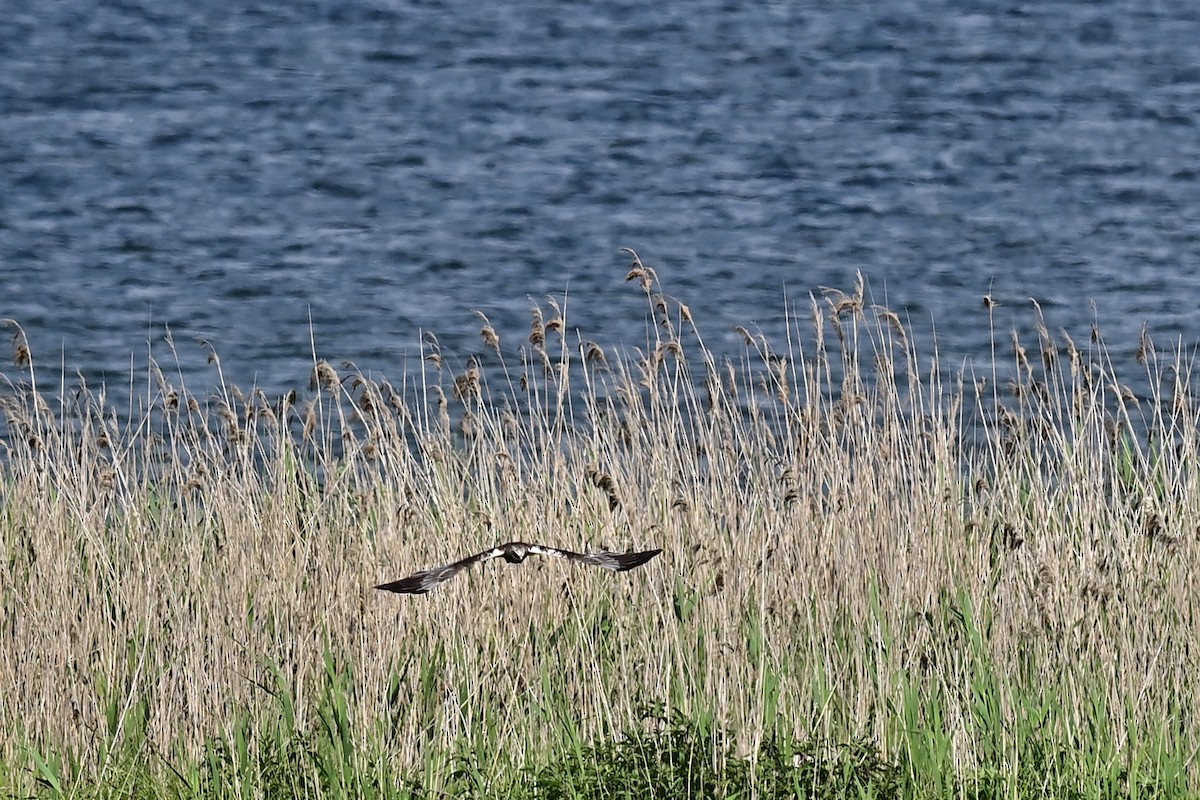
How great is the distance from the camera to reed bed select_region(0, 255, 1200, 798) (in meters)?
4.90

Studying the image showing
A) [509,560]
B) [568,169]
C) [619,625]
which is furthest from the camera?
[568,169]

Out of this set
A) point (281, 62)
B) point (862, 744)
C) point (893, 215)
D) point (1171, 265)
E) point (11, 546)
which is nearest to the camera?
point (862, 744)

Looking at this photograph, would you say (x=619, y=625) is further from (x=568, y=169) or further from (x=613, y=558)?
(x=568, y=169)

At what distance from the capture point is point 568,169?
15875mm

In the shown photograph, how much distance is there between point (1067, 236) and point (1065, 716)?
965 centimetres

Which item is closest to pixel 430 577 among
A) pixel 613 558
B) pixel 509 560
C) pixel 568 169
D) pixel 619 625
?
pixel 509 560

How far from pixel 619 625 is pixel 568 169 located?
1076 centimetres

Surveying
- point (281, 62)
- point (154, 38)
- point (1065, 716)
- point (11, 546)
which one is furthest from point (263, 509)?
point (154, 38)

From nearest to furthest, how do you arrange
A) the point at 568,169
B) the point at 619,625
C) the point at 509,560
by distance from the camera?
the point at 509,560
the point at 619,625
the point at 568,169

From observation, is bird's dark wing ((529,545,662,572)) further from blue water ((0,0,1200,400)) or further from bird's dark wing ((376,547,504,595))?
blue water ((0,0,1200,400))

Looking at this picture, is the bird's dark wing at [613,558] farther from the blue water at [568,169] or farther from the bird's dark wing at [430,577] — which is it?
the blue water at [568,169]

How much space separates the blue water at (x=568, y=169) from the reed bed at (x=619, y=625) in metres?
5.23

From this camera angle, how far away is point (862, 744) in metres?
4.88

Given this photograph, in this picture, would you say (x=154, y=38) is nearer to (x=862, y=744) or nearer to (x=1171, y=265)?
(x=1171, y=265)
